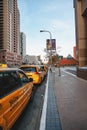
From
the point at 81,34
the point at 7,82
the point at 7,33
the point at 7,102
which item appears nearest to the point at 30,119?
the point at 7,82

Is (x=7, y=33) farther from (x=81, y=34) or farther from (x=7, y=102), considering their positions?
(x=7, y=102)

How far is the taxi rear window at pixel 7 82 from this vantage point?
4.56 metres

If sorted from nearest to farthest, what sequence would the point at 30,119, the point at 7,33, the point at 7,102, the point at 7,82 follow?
the point at 7,102, the point at 7,82, the point at 30,119, the point at 7,33

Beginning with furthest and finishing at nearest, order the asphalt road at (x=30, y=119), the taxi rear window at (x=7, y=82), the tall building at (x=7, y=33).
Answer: the tall building at (x=7, y=33) → the asphalt road at (x=30, y=119) → the taxi rear window at (x=7, y=82)

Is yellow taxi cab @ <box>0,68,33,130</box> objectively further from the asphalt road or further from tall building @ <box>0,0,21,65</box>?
tall building @ <box>0,0,21,65</box>

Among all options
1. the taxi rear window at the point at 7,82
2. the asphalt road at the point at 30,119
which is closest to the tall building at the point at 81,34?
the asphalt road at the point at 30,119

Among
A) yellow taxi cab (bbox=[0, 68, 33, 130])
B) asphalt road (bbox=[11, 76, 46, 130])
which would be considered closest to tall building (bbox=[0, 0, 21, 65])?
asphalt road (bbox=[11, 76, 46, 130])

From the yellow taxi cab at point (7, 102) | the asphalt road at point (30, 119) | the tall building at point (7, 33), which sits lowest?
the asphalt road at point (30, 119)

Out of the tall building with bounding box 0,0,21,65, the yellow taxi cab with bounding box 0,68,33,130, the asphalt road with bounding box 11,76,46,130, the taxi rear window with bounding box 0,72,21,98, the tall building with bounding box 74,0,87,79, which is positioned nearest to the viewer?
the yellow taxi cab with bounding box 0,68,33,130

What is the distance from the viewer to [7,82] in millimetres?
5133

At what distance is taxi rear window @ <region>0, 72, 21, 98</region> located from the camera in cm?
456

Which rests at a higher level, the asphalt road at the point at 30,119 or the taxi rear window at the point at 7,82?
the taxi rear window at the point at 7,82

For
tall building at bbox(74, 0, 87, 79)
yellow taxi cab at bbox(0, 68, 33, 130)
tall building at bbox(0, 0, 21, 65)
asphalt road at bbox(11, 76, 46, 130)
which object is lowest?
asphalt road at bbox(11, 76, 46, 130)

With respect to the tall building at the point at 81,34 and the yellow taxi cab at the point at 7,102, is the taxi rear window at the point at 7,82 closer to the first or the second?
the yellow taxi cab at the point at 7,102
